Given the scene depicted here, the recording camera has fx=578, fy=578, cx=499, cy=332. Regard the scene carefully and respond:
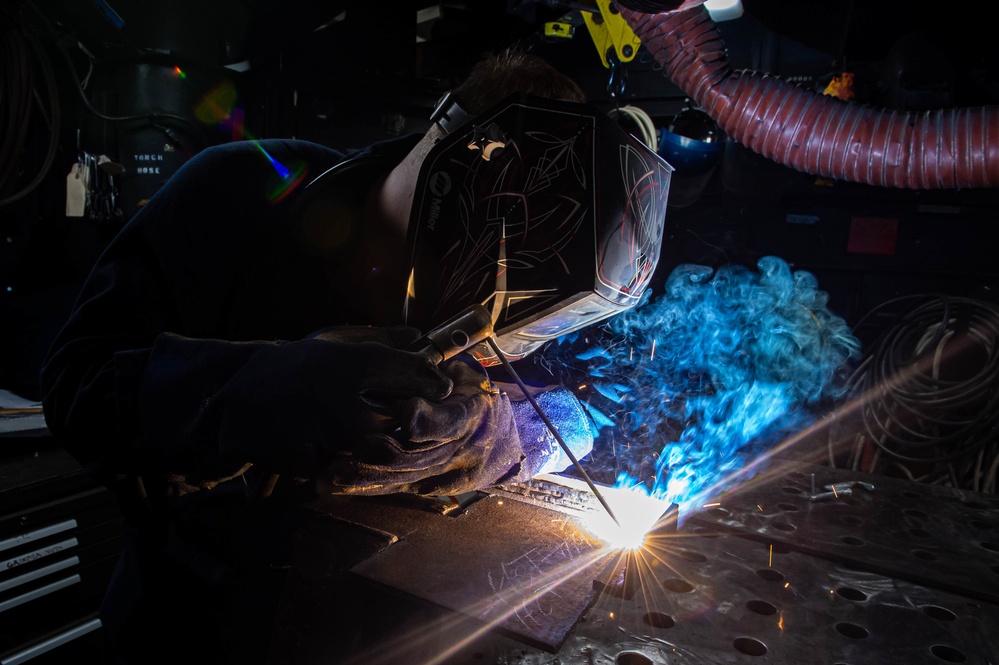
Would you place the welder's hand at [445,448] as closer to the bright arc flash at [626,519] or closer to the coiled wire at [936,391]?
the bright arc flash at [626,519]

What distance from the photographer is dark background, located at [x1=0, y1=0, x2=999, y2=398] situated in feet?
8.38

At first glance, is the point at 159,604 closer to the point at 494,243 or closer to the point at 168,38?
the point at 494,243

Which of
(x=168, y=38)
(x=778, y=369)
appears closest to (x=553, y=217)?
(x=778, y=369)

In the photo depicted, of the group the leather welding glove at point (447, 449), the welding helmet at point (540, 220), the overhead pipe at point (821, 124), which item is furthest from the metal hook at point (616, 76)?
the leather welding glove at point (447, 449)

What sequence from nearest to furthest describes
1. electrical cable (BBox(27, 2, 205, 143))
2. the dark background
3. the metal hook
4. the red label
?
the dark background, electrical cable (BBox(27, 2, 205, 143)), the metal hook, the red label

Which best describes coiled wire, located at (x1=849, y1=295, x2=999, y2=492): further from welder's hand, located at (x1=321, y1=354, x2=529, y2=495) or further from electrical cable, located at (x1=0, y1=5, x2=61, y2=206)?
electrical cable, located at (x1=0, y1=5, x2=61, y2=206)

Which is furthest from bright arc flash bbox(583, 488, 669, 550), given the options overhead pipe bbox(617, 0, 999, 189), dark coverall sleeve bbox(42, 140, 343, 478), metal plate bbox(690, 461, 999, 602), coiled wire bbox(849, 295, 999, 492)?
coiled wire bbox(849, 295, 999, 492)

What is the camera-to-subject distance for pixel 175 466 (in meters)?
1.06

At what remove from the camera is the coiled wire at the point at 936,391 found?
2605 millimetres

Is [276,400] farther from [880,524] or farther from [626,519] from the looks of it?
[880,524]

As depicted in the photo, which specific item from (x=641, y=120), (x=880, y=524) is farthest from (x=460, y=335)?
(x=641, y=120)

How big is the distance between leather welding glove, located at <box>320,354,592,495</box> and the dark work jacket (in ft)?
0.76

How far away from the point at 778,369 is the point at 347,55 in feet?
8.44

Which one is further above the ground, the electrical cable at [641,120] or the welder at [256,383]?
the electrical cable at [641,120]
